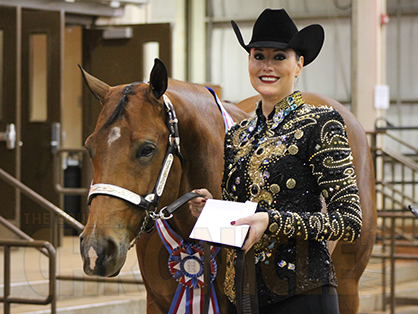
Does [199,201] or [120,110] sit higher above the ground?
[120,110]

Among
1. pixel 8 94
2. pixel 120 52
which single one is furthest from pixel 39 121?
pixel 120 52

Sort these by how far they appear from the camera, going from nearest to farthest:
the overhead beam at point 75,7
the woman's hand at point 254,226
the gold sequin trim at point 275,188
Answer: the woman's hand at point 254,226
the gold sequin trim at point 275,188
the overhead beam at point 75,7

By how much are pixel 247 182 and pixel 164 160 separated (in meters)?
0.38

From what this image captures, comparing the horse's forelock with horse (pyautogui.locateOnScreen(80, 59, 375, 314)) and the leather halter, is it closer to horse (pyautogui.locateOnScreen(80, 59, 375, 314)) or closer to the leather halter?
horse (pyautogui.locateOnScreen(80, 59, 375, 314))

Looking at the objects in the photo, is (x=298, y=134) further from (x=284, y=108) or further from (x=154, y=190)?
(x=154, y=190)

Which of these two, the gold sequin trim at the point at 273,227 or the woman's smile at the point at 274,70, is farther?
the woman's smile at the point at 274,70

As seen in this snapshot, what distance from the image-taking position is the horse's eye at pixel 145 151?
6.11 ft

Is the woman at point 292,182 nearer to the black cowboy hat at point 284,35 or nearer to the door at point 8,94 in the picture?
the black cowboy hat at point 284,35

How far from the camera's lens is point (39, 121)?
607 centimetres

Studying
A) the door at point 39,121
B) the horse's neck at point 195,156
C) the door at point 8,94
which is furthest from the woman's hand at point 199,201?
the door at point 39,121

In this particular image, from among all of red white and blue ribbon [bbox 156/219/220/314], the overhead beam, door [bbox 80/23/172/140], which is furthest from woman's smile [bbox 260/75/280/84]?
the overhead beam

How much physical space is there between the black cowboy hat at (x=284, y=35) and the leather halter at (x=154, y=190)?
0.45 m

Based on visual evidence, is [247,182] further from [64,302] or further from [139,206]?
[64,302]

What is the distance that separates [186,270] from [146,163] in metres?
0.61
